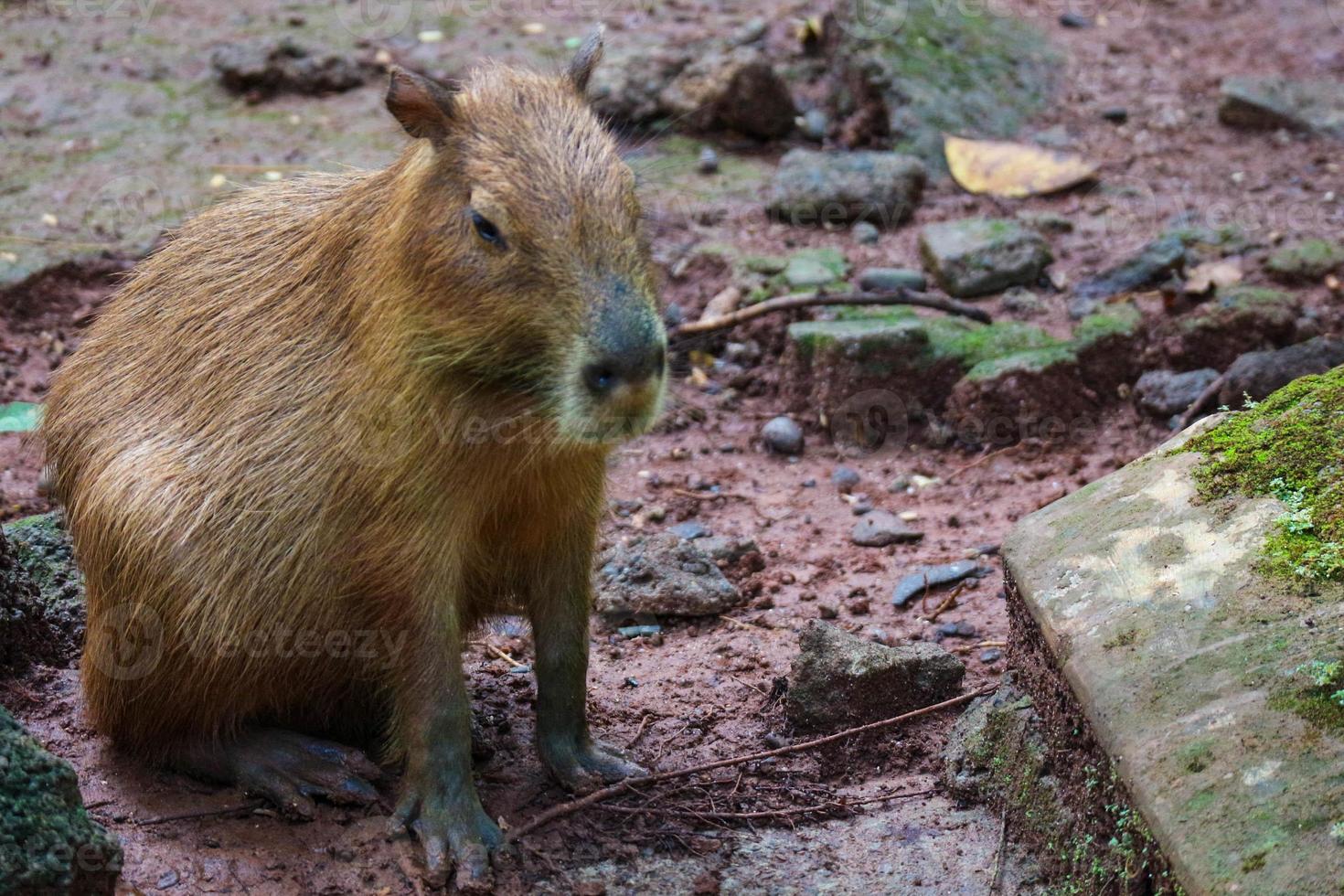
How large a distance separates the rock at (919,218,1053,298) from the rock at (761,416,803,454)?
1.30 metres

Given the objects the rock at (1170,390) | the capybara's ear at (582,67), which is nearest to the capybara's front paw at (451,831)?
the capybara's ear at (582,67)

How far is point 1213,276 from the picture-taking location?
6906 millimetres

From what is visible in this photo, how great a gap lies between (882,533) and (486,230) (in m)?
2.73

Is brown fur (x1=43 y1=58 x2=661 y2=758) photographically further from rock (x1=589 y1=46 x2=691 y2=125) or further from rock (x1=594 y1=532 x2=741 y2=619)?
rock (x1=589 y1=46 x2=691 y2=125)

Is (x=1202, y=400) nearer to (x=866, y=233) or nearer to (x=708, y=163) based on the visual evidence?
(x=866, y=233)

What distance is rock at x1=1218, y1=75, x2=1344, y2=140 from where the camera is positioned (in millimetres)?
8992

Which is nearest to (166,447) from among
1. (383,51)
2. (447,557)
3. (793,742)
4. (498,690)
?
(447,557)

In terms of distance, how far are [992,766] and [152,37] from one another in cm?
807

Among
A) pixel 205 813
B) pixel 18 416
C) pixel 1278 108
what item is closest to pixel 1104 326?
pixel 1278 108

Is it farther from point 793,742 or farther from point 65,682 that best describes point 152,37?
point 793,742

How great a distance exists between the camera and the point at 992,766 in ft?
13.0

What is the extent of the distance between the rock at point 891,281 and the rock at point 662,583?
2350mm

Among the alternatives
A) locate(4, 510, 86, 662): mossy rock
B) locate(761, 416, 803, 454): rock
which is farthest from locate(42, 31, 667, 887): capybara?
locate(761, 416, 803, 454): rock

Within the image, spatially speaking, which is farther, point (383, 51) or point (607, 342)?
point (383, 51)
